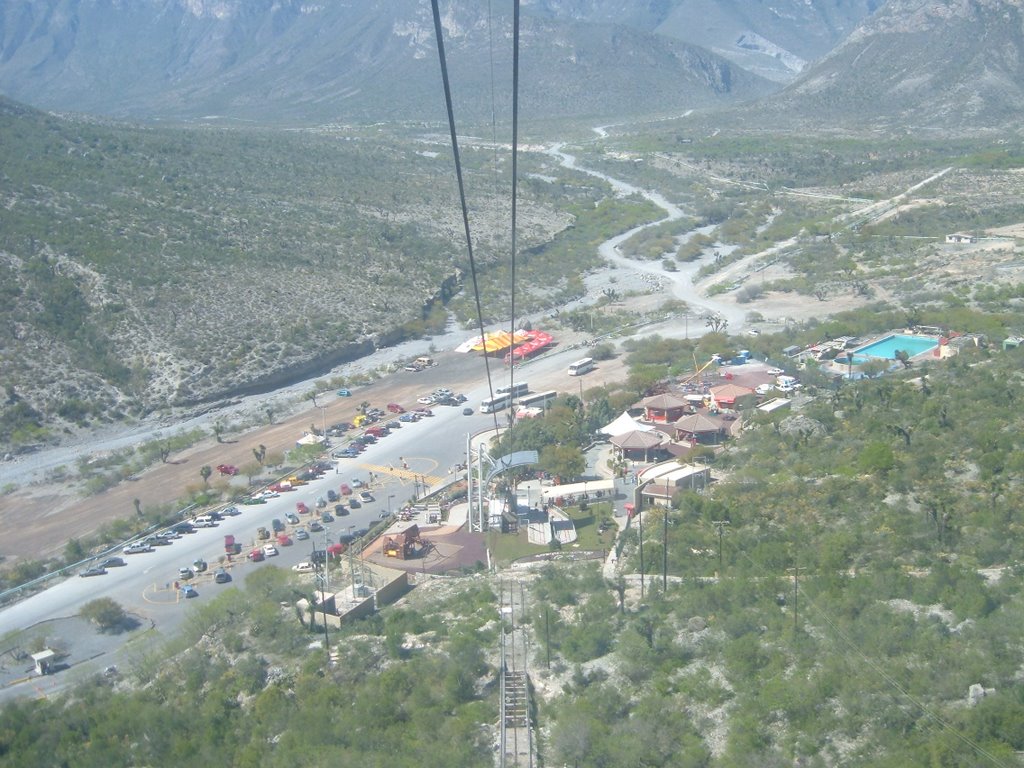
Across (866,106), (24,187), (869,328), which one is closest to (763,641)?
(869,328)

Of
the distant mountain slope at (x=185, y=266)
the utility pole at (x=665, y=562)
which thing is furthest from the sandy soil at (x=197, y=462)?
the utility pole at (x=665, y=562)

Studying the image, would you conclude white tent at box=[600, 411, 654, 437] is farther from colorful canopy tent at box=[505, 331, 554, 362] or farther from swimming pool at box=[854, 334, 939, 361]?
colorful canopy tent at box=[505, 331, 554, 362]

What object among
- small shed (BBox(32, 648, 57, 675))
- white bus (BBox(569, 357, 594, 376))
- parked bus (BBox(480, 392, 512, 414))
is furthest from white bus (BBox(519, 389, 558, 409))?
small shed (BBox(32, 648, 57, 675))

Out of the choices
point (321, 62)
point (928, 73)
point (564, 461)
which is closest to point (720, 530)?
point (564, 461)

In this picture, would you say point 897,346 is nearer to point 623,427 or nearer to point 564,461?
point 623,427

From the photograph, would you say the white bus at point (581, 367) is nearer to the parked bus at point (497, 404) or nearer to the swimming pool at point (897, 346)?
the parked bus at point (497, 404)

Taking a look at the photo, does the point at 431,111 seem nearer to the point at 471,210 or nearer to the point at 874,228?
the point at 471,210
